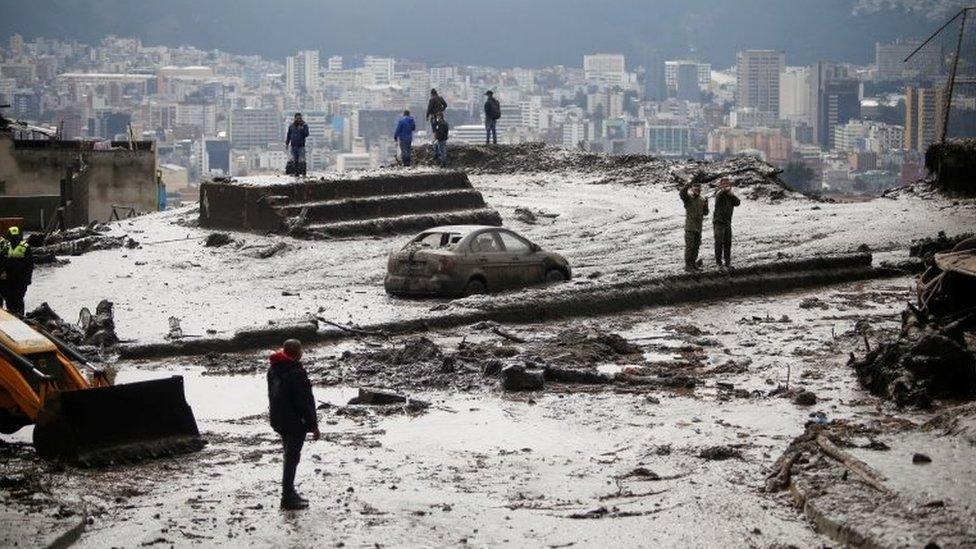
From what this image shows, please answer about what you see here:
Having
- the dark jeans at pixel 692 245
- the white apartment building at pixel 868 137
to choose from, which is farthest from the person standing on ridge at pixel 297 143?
the white apartment building at pixel 868 137

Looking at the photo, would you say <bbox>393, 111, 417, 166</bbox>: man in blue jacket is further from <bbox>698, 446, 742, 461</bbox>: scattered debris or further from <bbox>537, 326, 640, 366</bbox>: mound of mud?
Result: <bbox>698, 446, 742, 461</bbox>: scattered debris

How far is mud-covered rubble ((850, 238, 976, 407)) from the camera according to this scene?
1711 centimetres

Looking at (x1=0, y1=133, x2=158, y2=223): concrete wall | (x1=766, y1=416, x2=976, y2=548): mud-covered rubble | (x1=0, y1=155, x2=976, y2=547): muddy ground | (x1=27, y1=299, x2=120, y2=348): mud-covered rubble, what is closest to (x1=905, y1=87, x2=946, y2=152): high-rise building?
(x1=0, y1=155, x2=976, y2=547): muddy ground

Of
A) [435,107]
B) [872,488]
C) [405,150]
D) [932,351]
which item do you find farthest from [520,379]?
[435,107]

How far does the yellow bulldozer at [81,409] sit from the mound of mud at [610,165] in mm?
25832

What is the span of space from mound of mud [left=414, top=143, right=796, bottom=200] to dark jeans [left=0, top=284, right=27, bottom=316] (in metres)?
20.7

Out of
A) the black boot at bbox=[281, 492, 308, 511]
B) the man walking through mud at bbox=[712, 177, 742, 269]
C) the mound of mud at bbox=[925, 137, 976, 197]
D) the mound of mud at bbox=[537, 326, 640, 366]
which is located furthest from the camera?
the mound of mud at bbox=[925, 137, 976, 197]

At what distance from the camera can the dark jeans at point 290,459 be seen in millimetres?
13227

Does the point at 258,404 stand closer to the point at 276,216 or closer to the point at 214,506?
the point at 214,506

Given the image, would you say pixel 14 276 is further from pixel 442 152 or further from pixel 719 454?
pixel 442 152

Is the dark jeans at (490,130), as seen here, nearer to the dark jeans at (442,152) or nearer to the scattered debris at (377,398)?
the dark jeans at (442,152)

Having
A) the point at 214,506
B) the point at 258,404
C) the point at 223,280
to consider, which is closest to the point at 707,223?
the point at 223,280

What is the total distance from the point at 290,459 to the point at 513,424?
4484 millimetres

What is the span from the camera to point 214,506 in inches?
527
